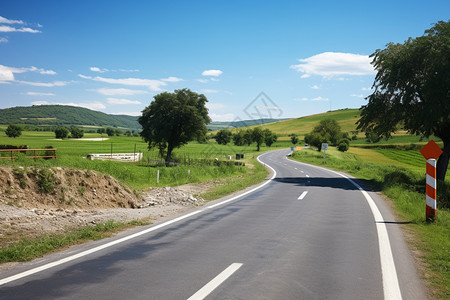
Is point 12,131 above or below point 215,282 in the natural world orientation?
above

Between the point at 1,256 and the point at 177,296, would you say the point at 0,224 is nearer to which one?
the point at 1,256

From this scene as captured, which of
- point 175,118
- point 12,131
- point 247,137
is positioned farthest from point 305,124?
point 175,118

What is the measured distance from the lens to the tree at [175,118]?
46.0 metres

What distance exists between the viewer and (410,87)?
67.6 ft

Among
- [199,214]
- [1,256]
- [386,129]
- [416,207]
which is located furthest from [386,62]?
[1,256]

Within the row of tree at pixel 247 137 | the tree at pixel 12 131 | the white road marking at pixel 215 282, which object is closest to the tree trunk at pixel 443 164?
the white road marking at pixel 215 282

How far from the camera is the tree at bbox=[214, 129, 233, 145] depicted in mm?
128875

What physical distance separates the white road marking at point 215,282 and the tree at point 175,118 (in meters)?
41.5

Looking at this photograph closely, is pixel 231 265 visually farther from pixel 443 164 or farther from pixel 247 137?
pixel 247 137

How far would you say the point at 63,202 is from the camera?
9.84 metres

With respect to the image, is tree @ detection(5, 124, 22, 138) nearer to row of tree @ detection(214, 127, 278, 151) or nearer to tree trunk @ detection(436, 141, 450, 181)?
row of tree @ detection(214, 127, 278, 151)

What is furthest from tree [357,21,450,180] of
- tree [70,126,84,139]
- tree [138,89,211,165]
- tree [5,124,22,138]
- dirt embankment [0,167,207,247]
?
tree [70,126,84,139]

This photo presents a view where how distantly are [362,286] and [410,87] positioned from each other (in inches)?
780

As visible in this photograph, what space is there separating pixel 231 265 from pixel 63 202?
6.83m
